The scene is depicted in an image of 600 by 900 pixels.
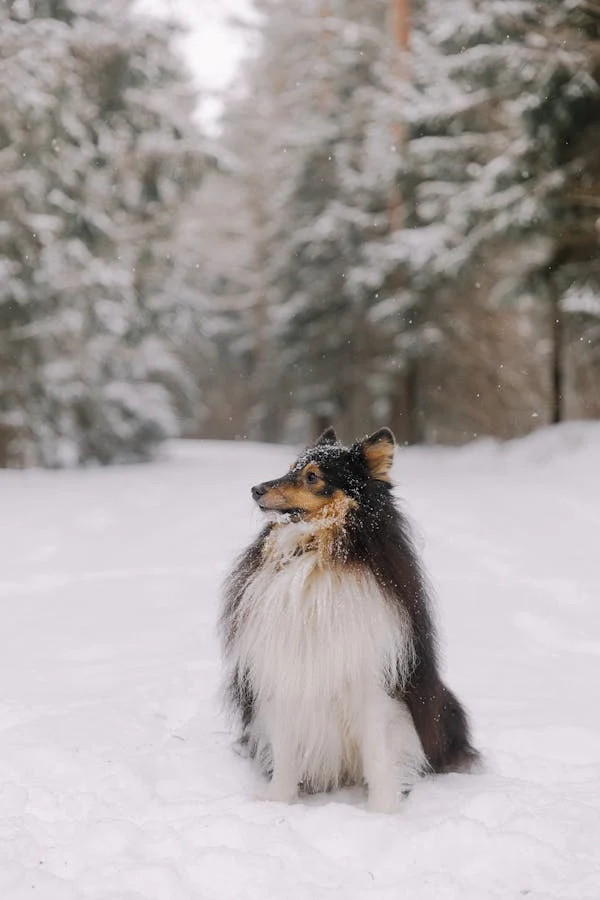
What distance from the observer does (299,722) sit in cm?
357

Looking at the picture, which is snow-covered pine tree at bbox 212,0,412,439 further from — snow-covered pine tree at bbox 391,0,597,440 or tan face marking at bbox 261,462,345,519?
tan face marking at bbox 261,462,345,519

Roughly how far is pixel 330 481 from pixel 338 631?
1.99ft

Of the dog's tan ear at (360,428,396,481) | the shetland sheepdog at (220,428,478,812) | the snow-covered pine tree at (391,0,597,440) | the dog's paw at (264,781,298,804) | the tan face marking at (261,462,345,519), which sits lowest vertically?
the dog's paw at (264,781,298,804)

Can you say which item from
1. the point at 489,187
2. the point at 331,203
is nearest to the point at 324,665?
the point at 489,187

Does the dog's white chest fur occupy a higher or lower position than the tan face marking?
lower

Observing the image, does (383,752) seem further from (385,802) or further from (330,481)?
(330,481)

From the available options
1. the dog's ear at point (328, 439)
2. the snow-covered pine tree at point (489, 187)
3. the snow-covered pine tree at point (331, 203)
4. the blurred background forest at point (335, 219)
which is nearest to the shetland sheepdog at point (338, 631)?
the dog's ear at point (328, 439)

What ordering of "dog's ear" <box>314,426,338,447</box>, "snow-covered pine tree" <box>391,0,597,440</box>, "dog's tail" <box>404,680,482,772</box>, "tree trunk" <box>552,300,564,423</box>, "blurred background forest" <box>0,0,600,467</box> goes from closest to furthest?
"dog's tail" <box>404,680,482,772</box> < "dog's ear" <box>314,426,338,447</box> < "snow-covered pine tree" <box>391,0,597,440</box> < "blurred background forest" <box>0,0,600,467</box> < "tree trunk" <box>552,300,564,423</box>

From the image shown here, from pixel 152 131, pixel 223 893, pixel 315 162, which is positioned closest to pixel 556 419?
pixel 152 131

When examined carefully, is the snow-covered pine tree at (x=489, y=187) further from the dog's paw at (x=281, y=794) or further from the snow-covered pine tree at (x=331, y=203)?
the dog's paw at (x=281, y=794)

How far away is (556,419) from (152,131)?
8.84 metres

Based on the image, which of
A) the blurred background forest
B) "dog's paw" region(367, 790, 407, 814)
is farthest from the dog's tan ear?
the blurred background forest

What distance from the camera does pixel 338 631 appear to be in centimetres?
343

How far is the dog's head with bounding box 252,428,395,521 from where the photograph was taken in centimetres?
357
